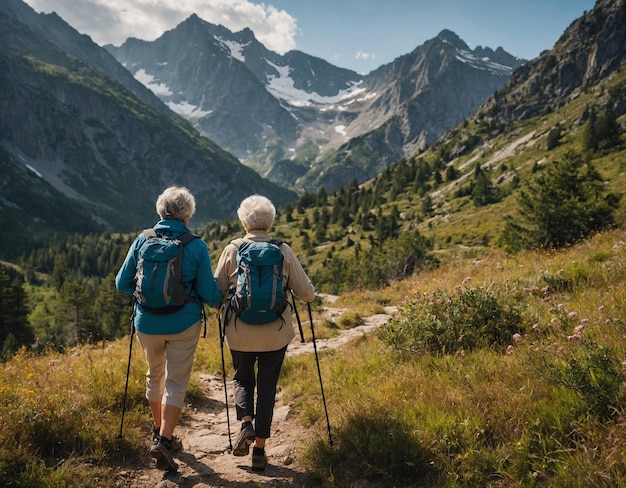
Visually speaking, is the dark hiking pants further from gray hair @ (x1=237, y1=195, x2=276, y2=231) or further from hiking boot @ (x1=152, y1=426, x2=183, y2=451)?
gray hair @ (x1=237, y1=195, x2=276, y2=231)

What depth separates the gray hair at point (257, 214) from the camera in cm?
527

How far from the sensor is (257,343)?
494 centimetres

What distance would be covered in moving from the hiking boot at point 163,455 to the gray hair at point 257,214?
9.39 feet

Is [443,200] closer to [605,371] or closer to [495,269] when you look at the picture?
[495,269]

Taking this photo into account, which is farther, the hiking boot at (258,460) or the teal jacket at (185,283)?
the hiking boot at (258,460)

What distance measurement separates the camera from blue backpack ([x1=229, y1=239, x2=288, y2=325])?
474cm

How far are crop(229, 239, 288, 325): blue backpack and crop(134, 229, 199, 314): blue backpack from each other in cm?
65

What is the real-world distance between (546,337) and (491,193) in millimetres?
118138

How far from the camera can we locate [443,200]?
129 metres

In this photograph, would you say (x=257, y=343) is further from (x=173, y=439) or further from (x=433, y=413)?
(x=433, y=413)

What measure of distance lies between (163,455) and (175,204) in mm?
3129

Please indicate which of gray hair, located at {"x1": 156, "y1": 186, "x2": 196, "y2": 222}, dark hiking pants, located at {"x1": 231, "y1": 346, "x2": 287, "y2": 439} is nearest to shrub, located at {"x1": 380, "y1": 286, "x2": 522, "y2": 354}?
dark hiking pants, located at {"x1": 231, "y1": 346, "x2": 287, "y2": 439}

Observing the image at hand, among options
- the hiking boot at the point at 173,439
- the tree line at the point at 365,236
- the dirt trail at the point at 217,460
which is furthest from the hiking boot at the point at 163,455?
the tree line at the point at 365,236

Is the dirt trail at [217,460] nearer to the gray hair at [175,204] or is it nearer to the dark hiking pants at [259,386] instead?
the dark hiking pants at [259,386]
